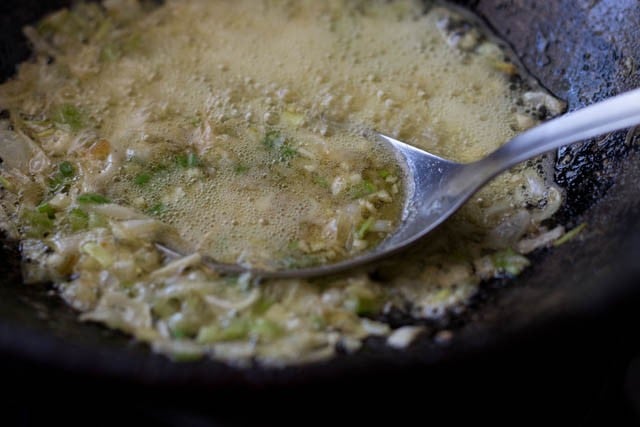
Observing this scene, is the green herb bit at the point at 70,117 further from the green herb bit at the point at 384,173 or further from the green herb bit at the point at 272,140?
the green herb bit at the point at 384,173

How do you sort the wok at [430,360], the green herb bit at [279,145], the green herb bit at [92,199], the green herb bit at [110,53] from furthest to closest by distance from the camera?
the green herb bit at [110,53] → the green herb bit at [279,145] → the green herb bit at [92,199] → the wok at [430,360]

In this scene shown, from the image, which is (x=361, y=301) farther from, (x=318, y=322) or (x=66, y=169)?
(x=66, y=169)

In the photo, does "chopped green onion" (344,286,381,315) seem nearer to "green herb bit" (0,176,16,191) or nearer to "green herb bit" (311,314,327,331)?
"green herb bit" (311,314,327,331)

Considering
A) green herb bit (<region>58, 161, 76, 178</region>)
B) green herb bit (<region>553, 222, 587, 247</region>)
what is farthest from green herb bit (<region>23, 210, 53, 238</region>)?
green herb bit (<region>553, 222, 587, 247</region>)

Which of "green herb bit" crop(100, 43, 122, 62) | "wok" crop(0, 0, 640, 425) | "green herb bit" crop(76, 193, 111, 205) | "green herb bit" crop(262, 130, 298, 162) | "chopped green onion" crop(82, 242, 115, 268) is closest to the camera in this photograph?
"wok" crop(0, 0, 640, 425)

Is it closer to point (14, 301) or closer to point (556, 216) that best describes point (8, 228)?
point (14, 301)

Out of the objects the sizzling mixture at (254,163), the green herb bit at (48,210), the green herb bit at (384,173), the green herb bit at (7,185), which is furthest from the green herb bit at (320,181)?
the green herb bit at (7,185)
